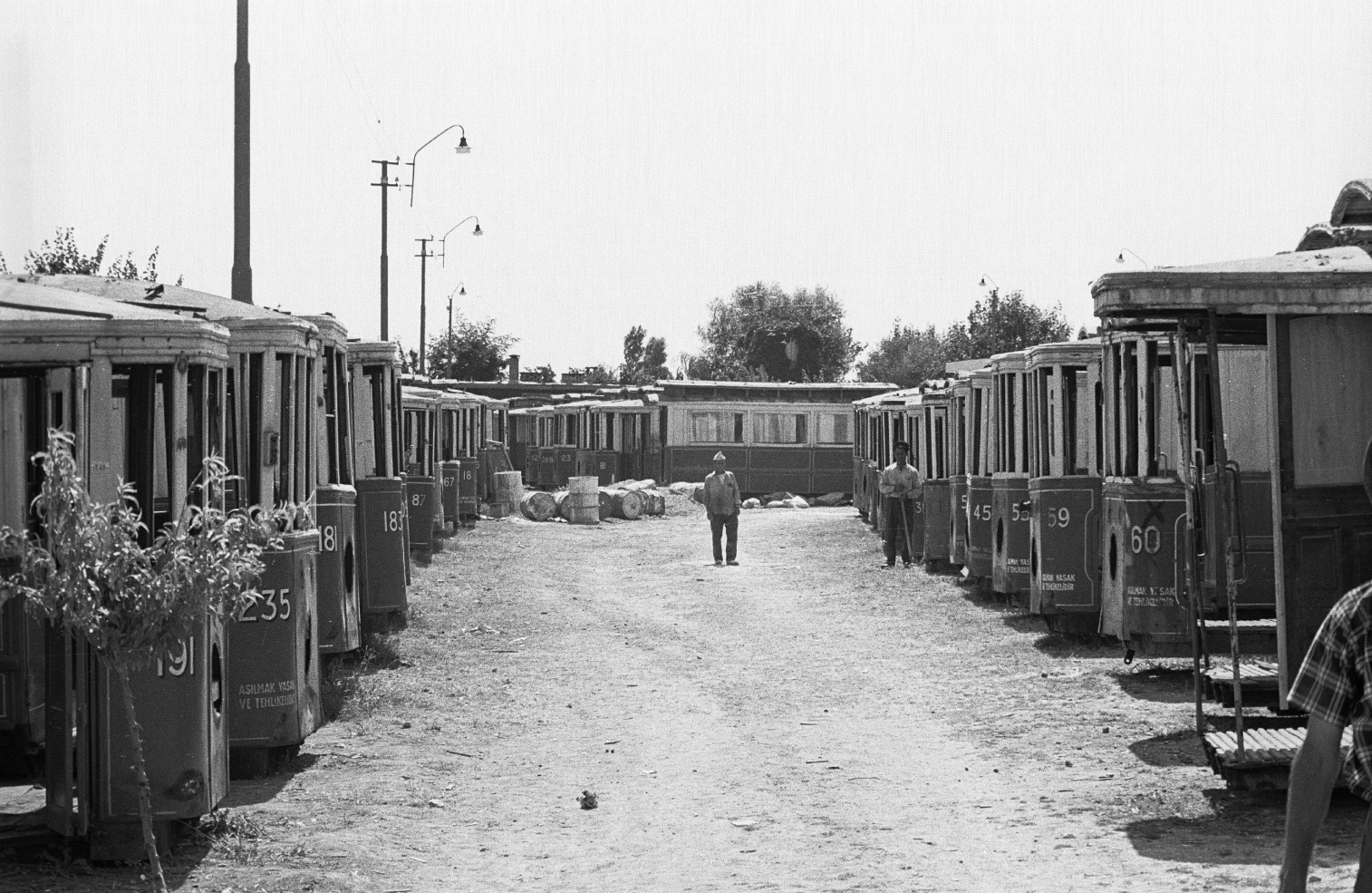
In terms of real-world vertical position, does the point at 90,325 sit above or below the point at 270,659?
above

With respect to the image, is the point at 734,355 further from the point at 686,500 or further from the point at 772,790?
the point at 772,790

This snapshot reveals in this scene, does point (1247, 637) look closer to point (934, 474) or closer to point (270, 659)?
point (270, 659)

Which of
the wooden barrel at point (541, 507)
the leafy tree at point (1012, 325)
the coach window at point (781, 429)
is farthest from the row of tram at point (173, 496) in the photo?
the leafy tree at point (1012, 325)

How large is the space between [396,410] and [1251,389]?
751 cm

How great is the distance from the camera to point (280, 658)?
29.4 feet

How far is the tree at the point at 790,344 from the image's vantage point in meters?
102

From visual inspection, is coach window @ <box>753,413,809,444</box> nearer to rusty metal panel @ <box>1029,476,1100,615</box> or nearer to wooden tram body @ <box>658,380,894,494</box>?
wooden tram body @ <box>658,380,894,494</box>

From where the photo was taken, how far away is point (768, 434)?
45375 mm

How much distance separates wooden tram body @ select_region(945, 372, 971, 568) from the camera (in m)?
19.4

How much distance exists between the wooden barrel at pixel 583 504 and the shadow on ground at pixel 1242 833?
27302 mm

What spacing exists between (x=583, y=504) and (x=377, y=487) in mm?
21498

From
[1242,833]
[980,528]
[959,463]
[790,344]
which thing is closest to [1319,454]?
[1242,833]

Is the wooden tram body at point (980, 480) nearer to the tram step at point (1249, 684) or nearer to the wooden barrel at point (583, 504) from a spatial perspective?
the tram step at point (1249, 684)

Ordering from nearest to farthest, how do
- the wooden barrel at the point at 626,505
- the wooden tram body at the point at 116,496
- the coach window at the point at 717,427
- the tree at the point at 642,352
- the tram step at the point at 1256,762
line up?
the wooden tram body at the point at 116,496
the tram step at the point at 1256,762
the wooden barrel at the point at 626,505
the coach window at the point at 717,427
the tree at the point at 642,352
